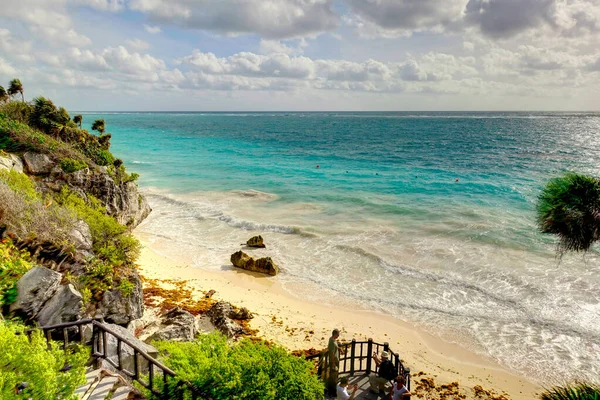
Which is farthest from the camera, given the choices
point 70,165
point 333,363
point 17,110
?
point 17,110

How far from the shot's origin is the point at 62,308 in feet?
30.0

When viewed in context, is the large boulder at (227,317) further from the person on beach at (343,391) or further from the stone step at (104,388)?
the stone step at (104,388)

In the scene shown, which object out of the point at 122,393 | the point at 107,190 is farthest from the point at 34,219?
the point at 107,190

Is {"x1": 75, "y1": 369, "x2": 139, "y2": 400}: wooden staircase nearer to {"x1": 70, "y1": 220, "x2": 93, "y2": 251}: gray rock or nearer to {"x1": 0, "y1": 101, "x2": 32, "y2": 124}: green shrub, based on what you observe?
{"x1": 70, "y1": 220, "x2": 93, "y2": 251}: gray rock

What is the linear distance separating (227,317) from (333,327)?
446 cm

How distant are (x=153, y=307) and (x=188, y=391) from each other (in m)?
9.47

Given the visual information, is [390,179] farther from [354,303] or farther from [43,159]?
[43,159]

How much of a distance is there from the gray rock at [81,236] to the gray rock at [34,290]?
2443 mm

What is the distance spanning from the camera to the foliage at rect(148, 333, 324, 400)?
658 centimetres

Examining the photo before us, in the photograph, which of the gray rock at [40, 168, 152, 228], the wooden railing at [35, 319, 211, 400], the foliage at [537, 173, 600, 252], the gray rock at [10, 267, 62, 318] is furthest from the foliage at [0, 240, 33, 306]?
the foliage at [537, 173, 600, 252]

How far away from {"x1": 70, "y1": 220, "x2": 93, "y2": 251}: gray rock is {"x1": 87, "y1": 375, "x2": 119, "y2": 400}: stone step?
221 inches

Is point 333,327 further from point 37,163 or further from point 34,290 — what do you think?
point 37,163

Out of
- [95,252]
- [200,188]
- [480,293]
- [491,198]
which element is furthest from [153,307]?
[491,198]

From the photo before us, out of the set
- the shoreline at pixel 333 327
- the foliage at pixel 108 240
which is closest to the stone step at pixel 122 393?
the foliage at pixel 108 240
